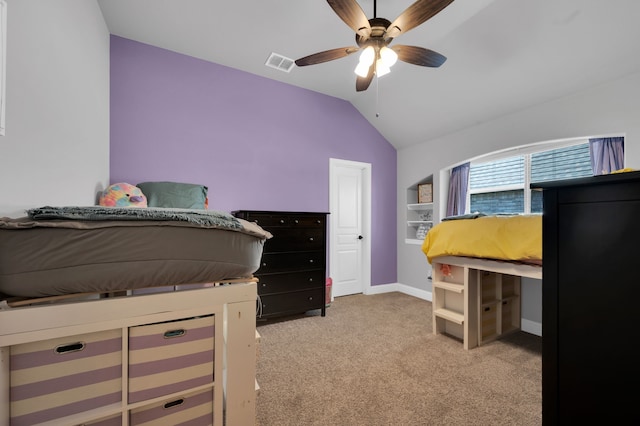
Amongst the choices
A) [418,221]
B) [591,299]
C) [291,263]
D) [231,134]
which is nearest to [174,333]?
[591,299]

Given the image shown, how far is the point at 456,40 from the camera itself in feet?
8.40

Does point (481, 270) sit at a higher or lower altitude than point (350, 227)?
lower

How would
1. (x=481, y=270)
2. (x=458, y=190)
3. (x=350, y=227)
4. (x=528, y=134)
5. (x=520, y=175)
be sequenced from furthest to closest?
(x=350, y=227)
(x=458, y=190)
(x=520, y=175)
(x=528, y=134)
(x=481, y=270)

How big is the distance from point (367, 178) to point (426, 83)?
161 centimetres

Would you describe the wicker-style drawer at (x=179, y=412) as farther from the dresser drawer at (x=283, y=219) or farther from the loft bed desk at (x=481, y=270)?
the loft bed desk at (x=481, y=270)

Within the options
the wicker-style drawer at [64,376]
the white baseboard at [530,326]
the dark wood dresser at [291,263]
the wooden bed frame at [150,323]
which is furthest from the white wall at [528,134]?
the wicker-style drawer at [64,376]

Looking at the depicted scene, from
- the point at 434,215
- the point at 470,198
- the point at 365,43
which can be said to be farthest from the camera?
the point at 434,215

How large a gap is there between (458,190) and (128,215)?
377 centimetres

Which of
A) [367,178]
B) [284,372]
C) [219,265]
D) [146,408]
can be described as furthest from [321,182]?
[146,408]

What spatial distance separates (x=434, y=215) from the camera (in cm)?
393

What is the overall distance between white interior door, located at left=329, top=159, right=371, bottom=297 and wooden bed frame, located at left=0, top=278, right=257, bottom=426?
2947 mm

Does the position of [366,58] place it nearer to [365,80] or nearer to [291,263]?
[365,80]

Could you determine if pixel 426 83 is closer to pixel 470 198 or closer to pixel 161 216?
pixel 470 198

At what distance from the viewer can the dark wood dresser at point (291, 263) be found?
2.92m
